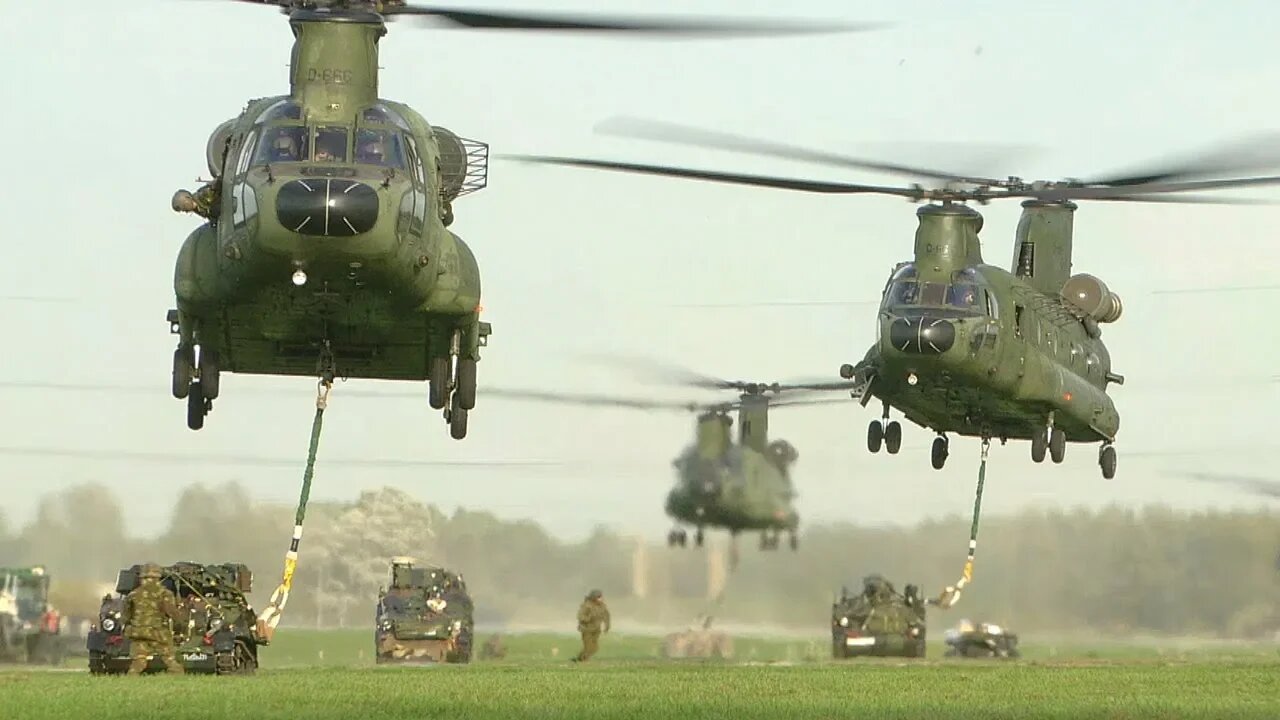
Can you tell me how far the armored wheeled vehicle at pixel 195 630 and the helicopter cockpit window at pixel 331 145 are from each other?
7.14 meters

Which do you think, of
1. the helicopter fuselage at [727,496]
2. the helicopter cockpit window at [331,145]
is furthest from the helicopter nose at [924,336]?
the helicopter fuselage at [727,496]

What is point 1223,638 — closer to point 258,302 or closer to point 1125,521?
point 1125,521

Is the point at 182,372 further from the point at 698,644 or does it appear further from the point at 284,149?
the point at 698,644

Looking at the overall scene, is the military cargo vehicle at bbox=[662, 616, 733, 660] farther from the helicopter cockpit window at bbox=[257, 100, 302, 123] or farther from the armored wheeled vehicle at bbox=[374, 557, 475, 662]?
the helicopter cockpit window at bbox=[257, 100, 302, 123]

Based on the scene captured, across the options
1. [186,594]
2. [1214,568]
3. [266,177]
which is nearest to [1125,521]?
[1214,568]

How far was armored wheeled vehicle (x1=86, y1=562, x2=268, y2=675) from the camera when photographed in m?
31.2

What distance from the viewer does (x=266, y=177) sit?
26828 mm

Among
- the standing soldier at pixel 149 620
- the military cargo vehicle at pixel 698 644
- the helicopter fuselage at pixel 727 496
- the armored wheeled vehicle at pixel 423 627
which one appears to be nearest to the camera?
the standing soldier at pixel 149 620

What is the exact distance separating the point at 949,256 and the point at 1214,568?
23280mm

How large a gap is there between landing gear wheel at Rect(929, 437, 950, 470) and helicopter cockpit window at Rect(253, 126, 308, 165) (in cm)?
1894

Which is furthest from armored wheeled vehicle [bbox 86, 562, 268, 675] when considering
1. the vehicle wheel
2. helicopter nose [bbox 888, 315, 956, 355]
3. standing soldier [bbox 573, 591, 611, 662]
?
standing soldier [bbox 573, 591, 611, 662]

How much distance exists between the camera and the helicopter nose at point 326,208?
86.0 ft

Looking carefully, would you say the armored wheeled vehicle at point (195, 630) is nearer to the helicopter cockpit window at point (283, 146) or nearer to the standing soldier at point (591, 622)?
the helicopter cockpit window at point (283, 146)

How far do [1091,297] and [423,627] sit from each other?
13800 millimetres
